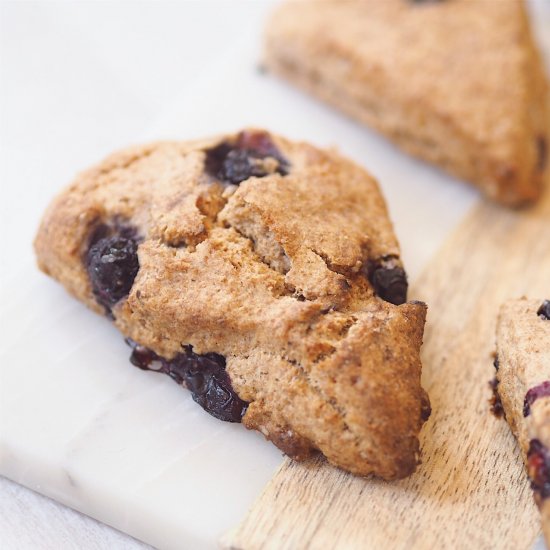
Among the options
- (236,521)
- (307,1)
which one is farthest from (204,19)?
(236,521)

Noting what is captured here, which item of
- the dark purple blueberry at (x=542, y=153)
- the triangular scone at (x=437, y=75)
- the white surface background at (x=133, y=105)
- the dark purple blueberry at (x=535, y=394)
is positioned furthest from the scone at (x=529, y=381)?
the dark purple blueberry at (x=542, y=153)

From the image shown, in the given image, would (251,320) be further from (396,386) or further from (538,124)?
(538,124)

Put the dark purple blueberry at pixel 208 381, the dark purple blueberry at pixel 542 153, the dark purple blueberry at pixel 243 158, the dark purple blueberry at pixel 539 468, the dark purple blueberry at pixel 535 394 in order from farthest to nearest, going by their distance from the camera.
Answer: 1. the dark purple blueberry at pixel 542 153
2. the dark purple blueberry at pixel 243 158
3. the dark purple blueberry at pixel 208 381
4. the dark purple blueberry at pixel 535 394
5. the dark purple blueberry at pixel 539 468

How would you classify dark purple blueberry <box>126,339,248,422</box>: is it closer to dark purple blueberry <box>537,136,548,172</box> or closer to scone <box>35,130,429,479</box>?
scone <box>35,130,429,479</box>

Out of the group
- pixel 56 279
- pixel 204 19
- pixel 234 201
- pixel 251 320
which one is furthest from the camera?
pixel 204 19

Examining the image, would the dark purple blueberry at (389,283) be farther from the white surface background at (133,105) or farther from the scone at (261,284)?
the white surface background at (133,105)

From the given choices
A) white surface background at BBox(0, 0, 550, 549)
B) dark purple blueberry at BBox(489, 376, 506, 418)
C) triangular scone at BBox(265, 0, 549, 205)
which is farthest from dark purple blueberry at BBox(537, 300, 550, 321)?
triangular scone at BBox(265, 0, 549, 205)
